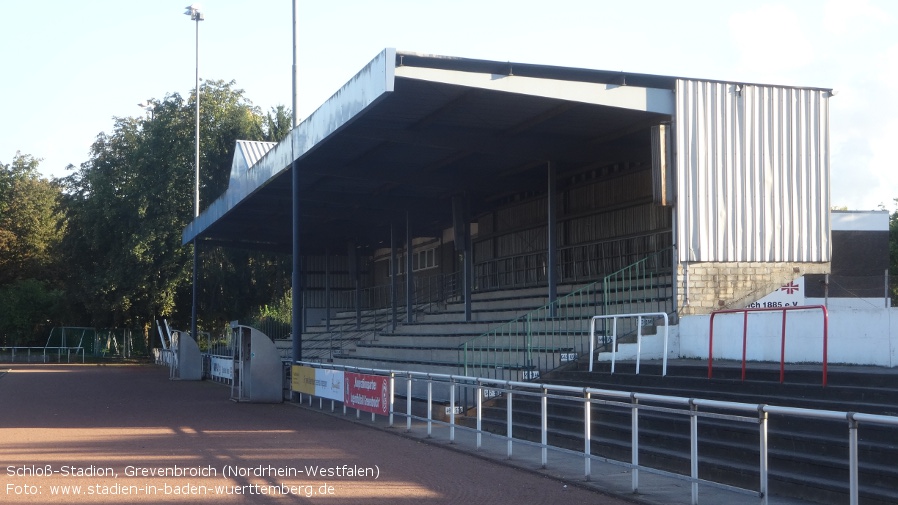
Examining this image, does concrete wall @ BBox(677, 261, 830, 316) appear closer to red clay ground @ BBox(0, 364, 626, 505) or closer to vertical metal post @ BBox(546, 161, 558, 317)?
vertical metal post @ BBox(546, 161, 558, 317)

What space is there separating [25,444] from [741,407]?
10705 millimetres

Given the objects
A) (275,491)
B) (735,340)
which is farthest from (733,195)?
(275,491)

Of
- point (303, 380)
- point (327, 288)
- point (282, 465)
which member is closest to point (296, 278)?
point (303, 380)

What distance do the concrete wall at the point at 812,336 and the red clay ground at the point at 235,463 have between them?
4.56 metres

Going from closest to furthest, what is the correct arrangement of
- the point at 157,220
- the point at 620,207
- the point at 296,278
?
the point at 620,207 < the point at 296,278 < the point at 157,220

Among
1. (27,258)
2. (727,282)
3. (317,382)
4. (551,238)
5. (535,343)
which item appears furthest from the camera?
(27,258)

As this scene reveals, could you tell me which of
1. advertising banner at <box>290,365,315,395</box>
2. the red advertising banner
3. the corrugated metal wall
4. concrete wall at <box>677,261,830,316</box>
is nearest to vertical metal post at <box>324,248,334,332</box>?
advertising banner at <box>290,365,315,395</box>

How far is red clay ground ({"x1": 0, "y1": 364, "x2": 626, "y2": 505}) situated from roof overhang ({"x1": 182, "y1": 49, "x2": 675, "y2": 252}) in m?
5.88

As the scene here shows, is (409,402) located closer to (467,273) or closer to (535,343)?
(535,343)

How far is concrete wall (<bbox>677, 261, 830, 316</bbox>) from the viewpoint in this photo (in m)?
16.8

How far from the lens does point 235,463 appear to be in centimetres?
1194

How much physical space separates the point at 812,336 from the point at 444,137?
9.13m

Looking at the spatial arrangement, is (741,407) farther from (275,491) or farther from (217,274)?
Result: (217,274)

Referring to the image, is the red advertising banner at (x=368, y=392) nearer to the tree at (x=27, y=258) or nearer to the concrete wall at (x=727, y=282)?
the concrete wall at (x=727, y=282)
